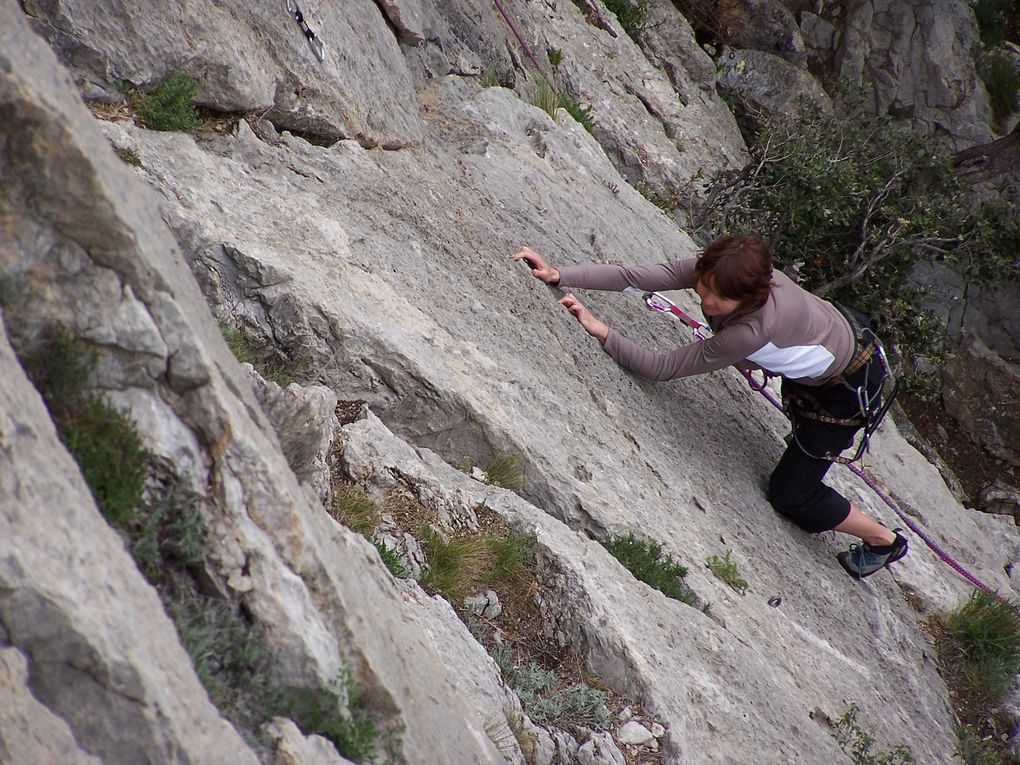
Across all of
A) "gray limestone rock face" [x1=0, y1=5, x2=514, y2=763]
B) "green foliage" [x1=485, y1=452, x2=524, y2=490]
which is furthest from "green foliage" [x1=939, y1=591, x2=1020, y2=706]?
"gray limestone rock face" [x1=0, y1=5, x2=514, y2=763]

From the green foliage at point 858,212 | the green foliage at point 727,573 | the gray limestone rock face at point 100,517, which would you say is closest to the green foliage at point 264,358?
the gray limestone rock face at point 100,517

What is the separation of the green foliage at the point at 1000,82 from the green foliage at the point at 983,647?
42.4 ft

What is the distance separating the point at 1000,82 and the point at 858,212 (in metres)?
7.75

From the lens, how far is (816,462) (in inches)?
212

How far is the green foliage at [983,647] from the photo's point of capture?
5.92 metres

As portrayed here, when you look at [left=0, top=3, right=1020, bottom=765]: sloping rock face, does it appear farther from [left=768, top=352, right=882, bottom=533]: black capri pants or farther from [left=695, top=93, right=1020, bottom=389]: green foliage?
[left=695, top=93, right=1020, bottom=389]: green foliage

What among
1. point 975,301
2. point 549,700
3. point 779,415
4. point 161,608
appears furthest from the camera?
point 975,301

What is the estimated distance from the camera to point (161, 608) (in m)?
2.08

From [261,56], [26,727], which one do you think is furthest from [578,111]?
[26,727]

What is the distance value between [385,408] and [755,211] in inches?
310

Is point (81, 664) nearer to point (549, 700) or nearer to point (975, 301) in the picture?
point (549, 700)

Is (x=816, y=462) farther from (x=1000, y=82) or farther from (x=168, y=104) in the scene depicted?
(x=1000, y=82)

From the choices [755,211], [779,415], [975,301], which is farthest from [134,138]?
[975,301]

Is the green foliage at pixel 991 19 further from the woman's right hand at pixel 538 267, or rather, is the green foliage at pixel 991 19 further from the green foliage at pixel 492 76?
the woman's right hand at pixel 538 267
